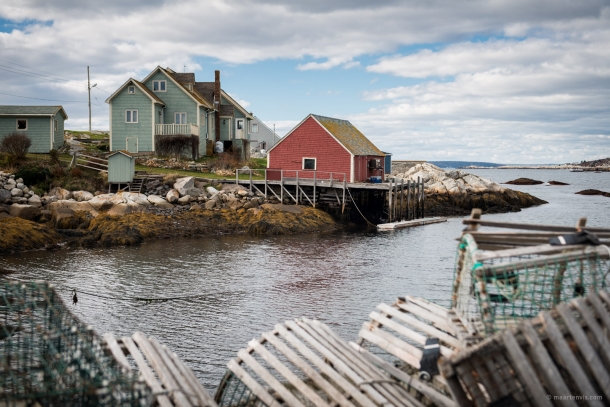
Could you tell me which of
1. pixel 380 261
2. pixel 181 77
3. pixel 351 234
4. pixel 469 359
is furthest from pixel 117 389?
pixel 181 77

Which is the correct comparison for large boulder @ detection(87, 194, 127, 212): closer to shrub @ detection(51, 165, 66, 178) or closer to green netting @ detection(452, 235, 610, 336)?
shrub @ detection(51, 165, 66, 178)

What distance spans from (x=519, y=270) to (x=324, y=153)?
33560 millimetres

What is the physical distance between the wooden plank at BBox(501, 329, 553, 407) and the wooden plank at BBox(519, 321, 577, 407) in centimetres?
10

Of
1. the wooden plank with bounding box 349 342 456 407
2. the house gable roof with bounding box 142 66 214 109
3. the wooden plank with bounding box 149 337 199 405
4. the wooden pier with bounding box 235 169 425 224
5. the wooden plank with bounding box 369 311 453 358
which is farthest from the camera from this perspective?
the house gable roof with bounding box 142 66 214 109

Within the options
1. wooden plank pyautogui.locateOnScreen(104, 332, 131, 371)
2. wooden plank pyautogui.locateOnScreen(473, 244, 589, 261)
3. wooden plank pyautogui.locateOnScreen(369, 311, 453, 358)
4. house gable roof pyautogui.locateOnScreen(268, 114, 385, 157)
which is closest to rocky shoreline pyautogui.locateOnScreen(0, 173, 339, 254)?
house gable roof pyautogui.locateOnScreen(268, 114, 385, 157)

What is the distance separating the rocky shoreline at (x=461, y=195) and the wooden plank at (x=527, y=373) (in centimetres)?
3991

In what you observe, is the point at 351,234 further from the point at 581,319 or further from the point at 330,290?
the point at 581,319

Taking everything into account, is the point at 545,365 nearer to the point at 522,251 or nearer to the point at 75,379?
the point at 522,251

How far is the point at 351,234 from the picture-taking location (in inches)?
1273

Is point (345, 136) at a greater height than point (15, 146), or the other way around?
point (345, 136)

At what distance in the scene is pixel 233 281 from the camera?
64.8 ft

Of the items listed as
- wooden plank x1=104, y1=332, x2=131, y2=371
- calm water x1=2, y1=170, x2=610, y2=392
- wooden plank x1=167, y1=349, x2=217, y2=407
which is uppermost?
wooden plank x1=104, y1=332, x2=131, y2=371

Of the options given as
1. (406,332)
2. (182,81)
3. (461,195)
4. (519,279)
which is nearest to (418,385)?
(406,332)

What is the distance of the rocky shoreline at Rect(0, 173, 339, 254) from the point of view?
26.0m
